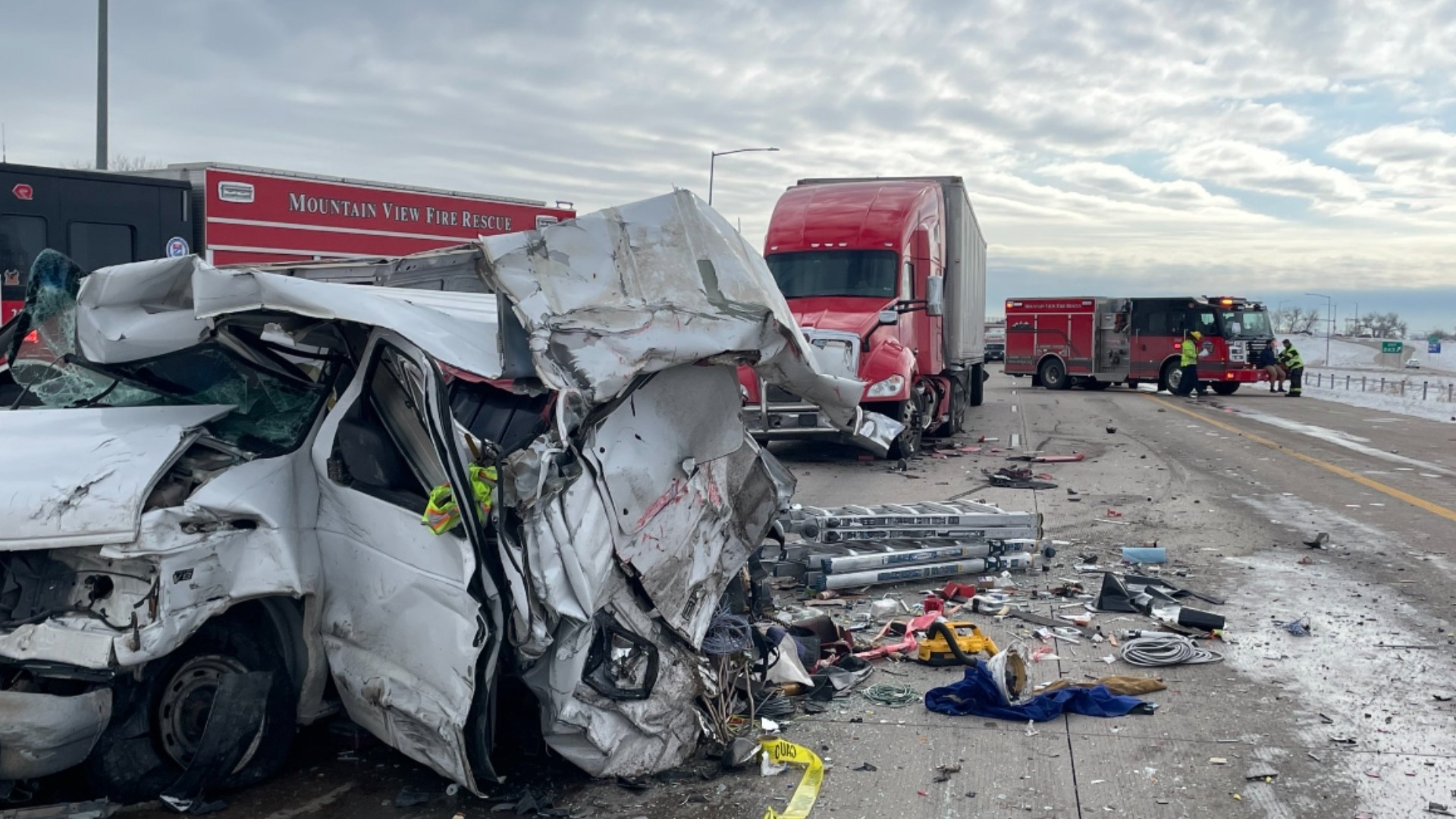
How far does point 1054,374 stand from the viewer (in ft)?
118

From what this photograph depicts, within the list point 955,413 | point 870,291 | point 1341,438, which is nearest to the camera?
point 870,291

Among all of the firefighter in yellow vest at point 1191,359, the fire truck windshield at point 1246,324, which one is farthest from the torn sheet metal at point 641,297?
the fire truck windshield at point 1246,324

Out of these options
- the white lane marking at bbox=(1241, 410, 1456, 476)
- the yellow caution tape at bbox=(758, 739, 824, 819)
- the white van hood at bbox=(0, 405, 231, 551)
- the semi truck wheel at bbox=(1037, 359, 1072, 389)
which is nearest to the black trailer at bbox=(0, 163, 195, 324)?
the white van hood at bbox=(0, 405, 231, 551)

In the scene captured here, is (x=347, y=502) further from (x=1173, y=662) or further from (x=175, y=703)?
(x=1173, y=662)

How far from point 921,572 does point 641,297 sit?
12.6 ft

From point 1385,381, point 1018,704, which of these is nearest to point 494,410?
point 1018,704

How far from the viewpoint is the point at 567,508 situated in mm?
4016

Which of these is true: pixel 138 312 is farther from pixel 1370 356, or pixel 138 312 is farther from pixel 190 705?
pixel 1370 356

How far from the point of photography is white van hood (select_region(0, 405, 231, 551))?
12.9 feet

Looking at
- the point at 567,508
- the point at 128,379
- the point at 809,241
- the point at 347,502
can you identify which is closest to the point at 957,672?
the point at 567,508

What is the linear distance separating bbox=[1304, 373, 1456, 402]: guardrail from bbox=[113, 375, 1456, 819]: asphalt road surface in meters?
Answer: 26.5

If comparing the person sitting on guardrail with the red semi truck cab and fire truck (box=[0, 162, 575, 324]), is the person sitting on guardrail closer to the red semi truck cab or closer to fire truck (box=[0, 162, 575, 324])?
the red semi truck cab

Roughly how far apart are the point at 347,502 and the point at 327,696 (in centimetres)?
85

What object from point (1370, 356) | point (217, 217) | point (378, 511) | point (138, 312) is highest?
point (217, 217)
